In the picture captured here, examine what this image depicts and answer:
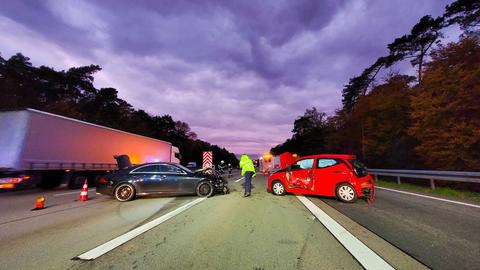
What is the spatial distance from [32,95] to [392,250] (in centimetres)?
5591

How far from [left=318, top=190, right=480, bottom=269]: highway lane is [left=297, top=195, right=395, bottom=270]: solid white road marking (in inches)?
21.6

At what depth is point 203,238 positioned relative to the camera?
5.22 m

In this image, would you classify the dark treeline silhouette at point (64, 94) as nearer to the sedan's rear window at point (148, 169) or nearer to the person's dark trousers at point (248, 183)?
the sedan's rear window at point (148, 169)

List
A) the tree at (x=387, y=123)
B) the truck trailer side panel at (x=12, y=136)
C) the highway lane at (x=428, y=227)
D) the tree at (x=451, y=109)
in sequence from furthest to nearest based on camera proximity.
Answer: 1. the tree at (x=387, y=123)
2. the tree at (x=451, y=109)
3. the truck trailer side panel at (x=12, y=136)
4. the highway lane at (x=428, y=227)

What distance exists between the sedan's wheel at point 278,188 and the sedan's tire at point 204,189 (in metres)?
2.52

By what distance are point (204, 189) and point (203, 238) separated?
6608 mm

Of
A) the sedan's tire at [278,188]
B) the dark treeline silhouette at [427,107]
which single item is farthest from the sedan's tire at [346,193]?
the dark treeline silhouette at [427,107]

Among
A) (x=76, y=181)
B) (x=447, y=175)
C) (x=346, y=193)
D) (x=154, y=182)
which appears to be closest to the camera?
(x=346, y=193)

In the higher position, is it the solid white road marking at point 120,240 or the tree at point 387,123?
the tree at point 387,123

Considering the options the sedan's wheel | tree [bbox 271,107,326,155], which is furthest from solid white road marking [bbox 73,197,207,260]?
tree [bbox 271,107,326,155]

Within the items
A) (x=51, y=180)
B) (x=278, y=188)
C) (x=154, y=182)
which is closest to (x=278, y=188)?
(x=278, y=188)

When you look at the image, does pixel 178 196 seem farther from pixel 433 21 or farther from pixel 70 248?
pixel 433 21

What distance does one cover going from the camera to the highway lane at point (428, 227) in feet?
13.5

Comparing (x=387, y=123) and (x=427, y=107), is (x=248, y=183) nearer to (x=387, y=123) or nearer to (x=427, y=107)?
(x=427, y=107)
